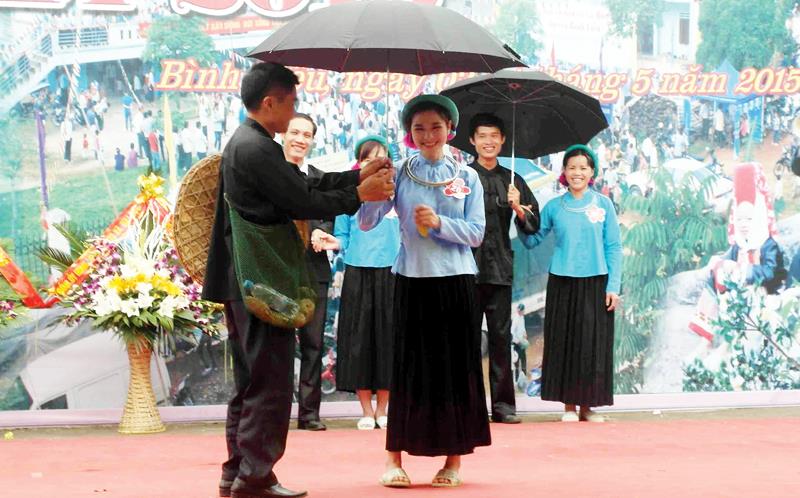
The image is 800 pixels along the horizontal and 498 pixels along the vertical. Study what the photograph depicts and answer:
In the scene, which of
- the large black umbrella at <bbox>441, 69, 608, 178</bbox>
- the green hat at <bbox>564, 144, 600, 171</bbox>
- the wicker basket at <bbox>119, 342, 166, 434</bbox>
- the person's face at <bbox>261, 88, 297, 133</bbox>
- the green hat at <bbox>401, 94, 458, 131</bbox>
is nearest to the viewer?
the person's face at <bbox>261, 88, 297, 133</bbox>

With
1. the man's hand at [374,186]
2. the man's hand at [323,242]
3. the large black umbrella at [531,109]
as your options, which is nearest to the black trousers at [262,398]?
the man's hand at [374,186]

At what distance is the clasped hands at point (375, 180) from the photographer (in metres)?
4.72

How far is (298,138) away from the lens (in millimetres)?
7555

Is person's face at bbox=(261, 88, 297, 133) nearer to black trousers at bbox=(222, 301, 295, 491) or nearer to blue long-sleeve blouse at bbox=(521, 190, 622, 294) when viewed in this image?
black trousers at bbox=(222, 301, 295, 491)

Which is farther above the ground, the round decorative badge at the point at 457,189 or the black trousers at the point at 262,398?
the round decorative badge at the point at 457,189

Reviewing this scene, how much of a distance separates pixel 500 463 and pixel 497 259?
2099 mm

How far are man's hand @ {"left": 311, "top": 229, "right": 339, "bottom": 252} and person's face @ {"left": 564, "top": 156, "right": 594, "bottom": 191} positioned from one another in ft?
5.20

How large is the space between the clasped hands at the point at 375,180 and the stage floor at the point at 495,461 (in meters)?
1.21

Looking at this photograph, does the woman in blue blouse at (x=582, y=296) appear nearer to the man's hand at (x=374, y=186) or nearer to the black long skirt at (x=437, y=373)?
the black long skirt at (x=437, y=373)

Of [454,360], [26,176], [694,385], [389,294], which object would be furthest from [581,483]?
[26,176]

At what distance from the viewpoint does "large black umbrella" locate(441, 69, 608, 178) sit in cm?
761

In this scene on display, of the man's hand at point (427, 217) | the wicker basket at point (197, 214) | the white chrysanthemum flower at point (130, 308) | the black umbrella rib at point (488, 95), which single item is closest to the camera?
the wicker basket at point (197, 214)

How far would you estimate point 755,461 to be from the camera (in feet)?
20.1

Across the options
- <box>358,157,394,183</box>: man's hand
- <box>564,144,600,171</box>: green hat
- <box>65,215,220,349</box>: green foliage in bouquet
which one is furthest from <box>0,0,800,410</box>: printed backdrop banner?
<box>358,157,394,183</box>: man's hand
